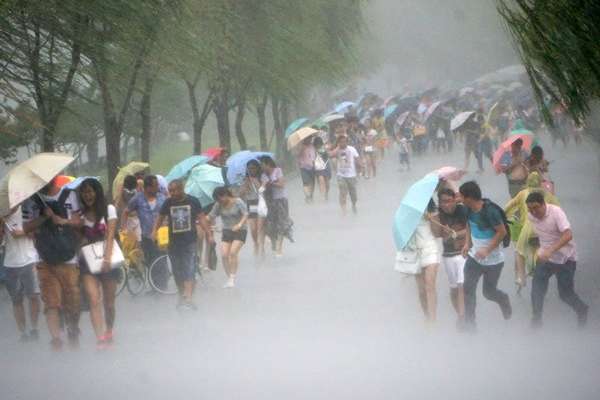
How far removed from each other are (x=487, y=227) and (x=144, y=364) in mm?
3124

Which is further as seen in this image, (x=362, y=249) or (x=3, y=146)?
(x=3, y=146)

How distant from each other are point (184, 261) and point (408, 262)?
9.94 ft

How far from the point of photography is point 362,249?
59.3 ft

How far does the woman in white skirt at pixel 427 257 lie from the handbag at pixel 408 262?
0.03 meters

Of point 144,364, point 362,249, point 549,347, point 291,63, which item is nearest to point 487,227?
point 549,347

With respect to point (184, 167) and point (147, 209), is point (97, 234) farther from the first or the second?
point (184, 167)

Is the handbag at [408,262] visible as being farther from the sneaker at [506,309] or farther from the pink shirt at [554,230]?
A: the pink shirt at [554,230]

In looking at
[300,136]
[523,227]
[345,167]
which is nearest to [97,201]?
[523,227]

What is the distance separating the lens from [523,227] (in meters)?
12.4

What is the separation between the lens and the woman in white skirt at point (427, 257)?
1102 centimetres

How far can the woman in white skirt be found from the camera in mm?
11016

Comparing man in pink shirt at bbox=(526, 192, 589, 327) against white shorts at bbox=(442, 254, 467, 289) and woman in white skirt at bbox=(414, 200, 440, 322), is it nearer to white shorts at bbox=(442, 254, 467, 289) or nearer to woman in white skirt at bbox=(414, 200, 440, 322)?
white shorts at bbox=(442, 254, 467, 289)

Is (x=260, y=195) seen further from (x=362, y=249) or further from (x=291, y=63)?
(x=291, y=63)

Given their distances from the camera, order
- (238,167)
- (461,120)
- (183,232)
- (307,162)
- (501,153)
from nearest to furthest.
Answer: (183,232) → (238,167) → (501,153) → (307,162) → (461,120)
